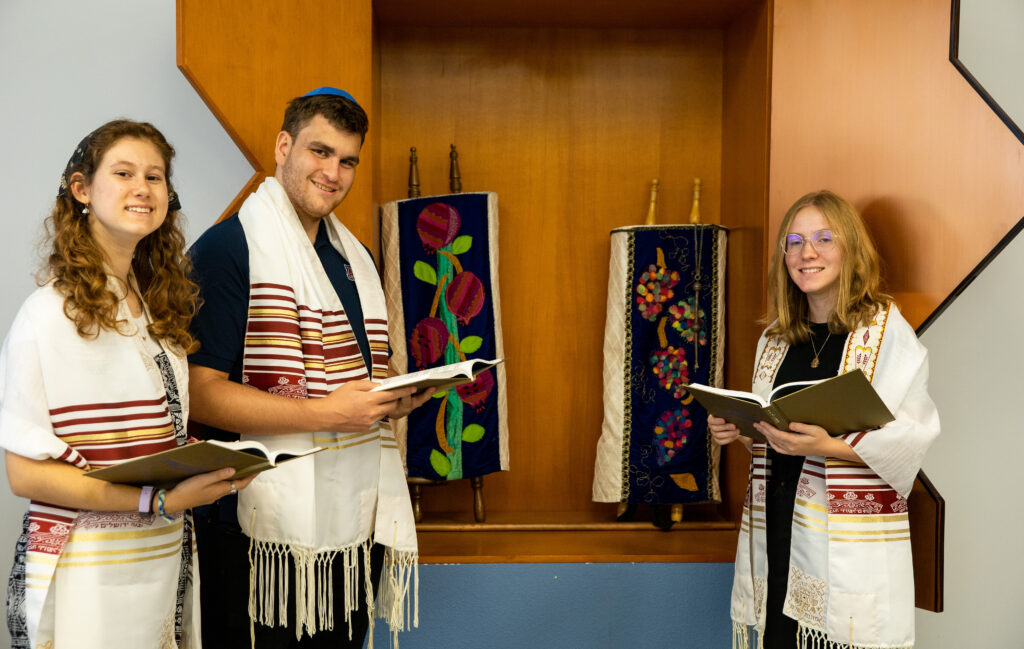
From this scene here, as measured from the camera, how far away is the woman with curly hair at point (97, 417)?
4.58ft

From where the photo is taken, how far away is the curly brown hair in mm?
1445

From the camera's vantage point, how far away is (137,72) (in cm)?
284

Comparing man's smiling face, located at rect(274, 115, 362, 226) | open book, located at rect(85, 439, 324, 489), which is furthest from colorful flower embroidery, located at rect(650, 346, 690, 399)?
open book, located at rect(85, 439, 324, 489)

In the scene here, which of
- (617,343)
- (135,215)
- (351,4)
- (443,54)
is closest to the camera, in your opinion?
(135,215)

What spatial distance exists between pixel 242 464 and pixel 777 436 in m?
1.16

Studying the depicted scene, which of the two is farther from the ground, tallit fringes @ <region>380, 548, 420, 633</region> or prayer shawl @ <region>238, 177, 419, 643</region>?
prayer shawl @ <region>238, 177, 419, 643</region>

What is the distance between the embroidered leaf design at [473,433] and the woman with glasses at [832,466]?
1102 millimetres

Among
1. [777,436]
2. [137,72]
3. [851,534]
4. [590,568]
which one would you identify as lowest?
[590,568]

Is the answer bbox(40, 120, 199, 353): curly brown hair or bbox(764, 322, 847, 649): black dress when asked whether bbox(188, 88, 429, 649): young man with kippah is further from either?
bbox(764, 322, 847, 649): black dress

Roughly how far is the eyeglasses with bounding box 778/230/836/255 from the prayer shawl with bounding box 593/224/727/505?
90 centimetres

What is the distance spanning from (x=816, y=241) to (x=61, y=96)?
8.00 feet

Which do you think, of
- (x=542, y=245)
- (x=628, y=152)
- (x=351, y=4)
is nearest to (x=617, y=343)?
(x=542, y=245)

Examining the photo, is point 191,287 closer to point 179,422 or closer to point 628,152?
point 179,422

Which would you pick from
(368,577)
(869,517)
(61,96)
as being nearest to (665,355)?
(869,517)
